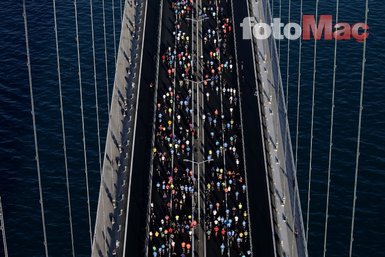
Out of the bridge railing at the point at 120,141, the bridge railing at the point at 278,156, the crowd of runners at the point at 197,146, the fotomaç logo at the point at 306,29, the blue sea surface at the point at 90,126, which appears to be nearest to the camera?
the bridge railing at the point at 278,156

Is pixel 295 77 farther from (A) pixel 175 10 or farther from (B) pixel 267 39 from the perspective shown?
(A) pixel 175 10

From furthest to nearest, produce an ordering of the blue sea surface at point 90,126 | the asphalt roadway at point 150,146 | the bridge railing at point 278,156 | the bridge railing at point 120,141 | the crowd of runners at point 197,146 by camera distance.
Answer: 1. the blue sea surface at point 90,126
2. the crowd of runners at point 197,146
3. the asphalt roadway at point 150,146
4. the bridge railing at point 120,141
5. the bridge railing at point 278,156

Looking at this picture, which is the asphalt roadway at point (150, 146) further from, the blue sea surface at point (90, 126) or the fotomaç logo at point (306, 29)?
the blue sea surface at point (90, 126)

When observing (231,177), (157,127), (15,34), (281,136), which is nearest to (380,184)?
(281,136)

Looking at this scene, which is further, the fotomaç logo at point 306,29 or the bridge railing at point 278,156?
the fotomaç logo at point 306,29

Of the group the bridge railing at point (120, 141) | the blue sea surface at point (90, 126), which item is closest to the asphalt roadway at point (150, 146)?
the bridge railing at point (120, 141)

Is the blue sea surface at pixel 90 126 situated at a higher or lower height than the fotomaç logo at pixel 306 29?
lower

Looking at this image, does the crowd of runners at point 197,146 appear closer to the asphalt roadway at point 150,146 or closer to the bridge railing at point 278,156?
the asphalt roadway at point 150,146
